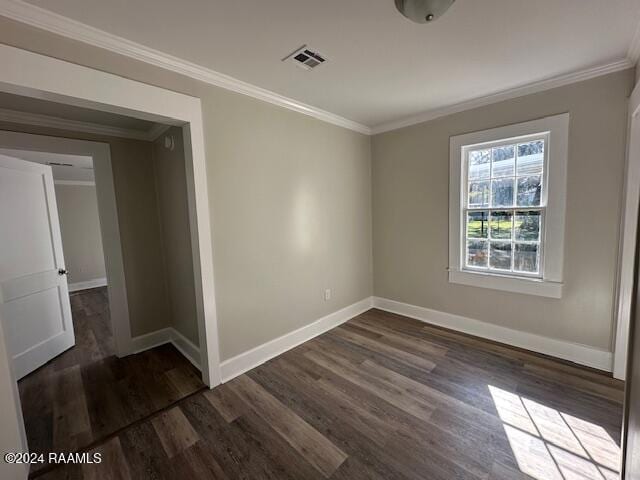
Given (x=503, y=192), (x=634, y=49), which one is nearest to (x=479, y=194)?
(x=503, y=192)

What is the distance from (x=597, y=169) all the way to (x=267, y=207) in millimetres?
2852

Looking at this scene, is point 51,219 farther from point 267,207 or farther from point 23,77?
point 267,207

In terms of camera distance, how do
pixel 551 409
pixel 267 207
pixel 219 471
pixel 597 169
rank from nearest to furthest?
pixel 219 471, pixel 551 409, pixel 597 169, pixel 267 207

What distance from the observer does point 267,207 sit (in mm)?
2572

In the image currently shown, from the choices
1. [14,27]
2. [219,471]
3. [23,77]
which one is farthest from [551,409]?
[14,27]

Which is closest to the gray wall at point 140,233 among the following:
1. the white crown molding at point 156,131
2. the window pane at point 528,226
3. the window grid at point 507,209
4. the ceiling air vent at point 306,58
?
the white crown molding at point 156,131

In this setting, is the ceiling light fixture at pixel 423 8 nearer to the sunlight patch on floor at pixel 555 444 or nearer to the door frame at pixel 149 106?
the door frame at pixel 149 106

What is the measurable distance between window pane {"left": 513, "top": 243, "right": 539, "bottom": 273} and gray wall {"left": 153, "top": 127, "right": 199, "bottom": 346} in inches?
127

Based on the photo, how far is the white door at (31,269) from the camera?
240 centimetres

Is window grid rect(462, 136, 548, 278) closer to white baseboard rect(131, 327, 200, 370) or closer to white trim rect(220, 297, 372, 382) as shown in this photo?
white trim rect(220, 297, 372, 382)

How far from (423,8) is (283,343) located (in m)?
2.83

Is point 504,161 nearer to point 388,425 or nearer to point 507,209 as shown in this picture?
point 507,209

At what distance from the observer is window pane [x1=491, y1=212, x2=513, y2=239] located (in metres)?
2.69

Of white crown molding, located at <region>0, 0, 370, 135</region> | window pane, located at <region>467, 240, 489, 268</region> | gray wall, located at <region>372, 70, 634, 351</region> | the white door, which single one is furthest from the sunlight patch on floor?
the white door
